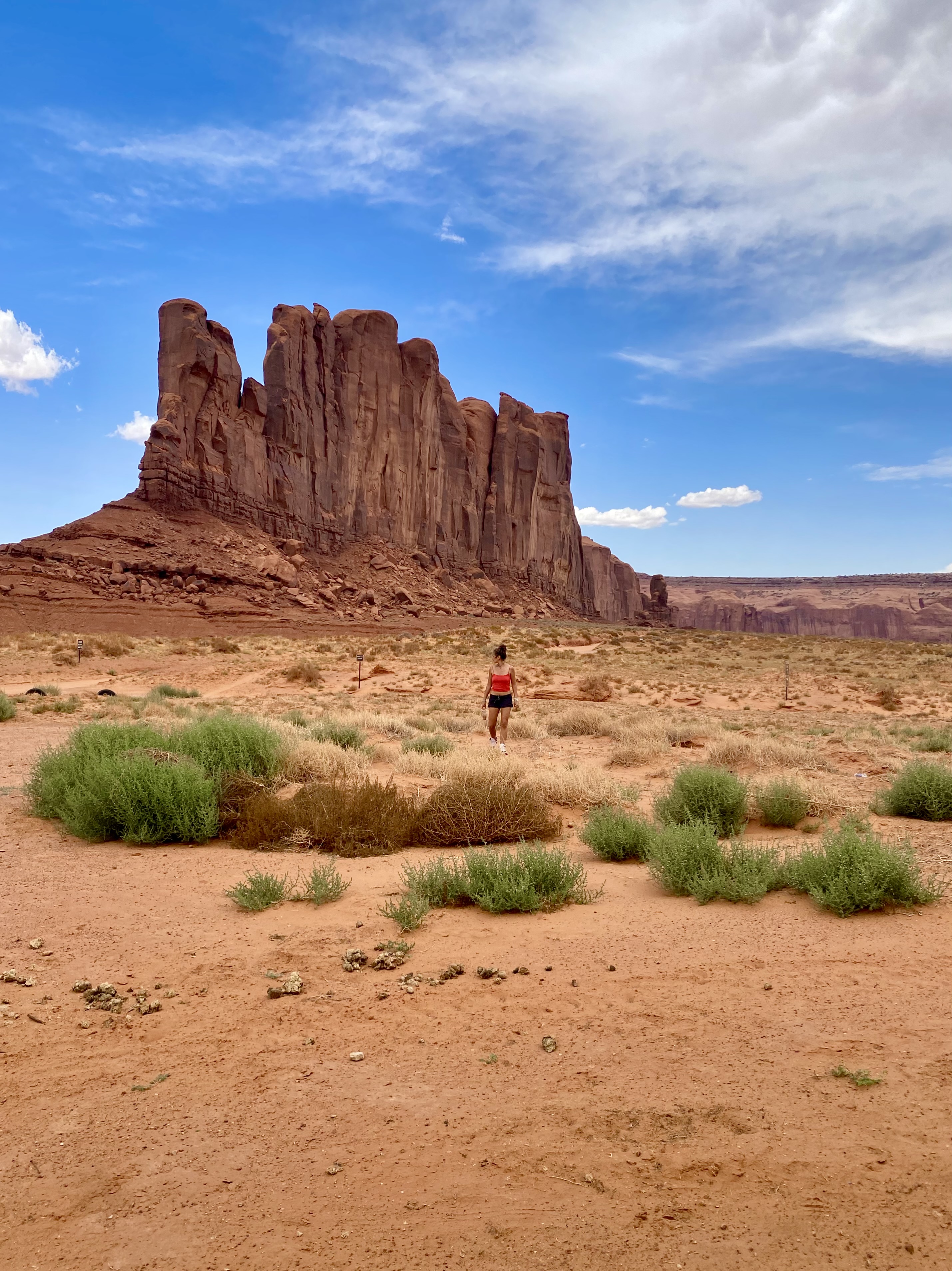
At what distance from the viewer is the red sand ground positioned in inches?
97.4

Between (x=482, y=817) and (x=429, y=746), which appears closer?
(x=482, y=817)

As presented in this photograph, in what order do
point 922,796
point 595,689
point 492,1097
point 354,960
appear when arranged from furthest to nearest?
point 595,689, point 922,796, point 354,960, point 492,1097

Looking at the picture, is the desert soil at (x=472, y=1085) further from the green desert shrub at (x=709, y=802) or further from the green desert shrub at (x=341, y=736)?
the green desert shrub at (x=341, y=736)

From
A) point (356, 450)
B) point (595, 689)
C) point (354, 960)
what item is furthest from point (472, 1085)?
point (356, 450)

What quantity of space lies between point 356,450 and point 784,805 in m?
72.3

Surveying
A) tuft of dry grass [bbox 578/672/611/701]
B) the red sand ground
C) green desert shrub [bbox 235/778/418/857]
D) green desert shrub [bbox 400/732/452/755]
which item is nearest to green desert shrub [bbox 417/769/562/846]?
green desert shrub [bbox 235/778/418/857]

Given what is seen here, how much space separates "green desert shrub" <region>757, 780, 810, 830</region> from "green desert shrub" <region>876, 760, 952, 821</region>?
89 cm

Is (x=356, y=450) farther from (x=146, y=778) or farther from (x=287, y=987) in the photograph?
(x=287, y=987)

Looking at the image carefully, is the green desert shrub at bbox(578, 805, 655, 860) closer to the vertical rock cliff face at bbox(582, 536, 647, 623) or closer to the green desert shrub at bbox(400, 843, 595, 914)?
the green desert shrub at bbox(400, 843, 595, 914)

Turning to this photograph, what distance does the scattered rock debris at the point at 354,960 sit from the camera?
4.52 metres

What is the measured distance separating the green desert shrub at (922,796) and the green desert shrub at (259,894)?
607cm

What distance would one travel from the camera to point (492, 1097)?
320 cm

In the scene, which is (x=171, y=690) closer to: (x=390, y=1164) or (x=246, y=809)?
(x=246, y=809)

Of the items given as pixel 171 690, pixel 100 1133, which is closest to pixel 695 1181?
pixel 100 1133
